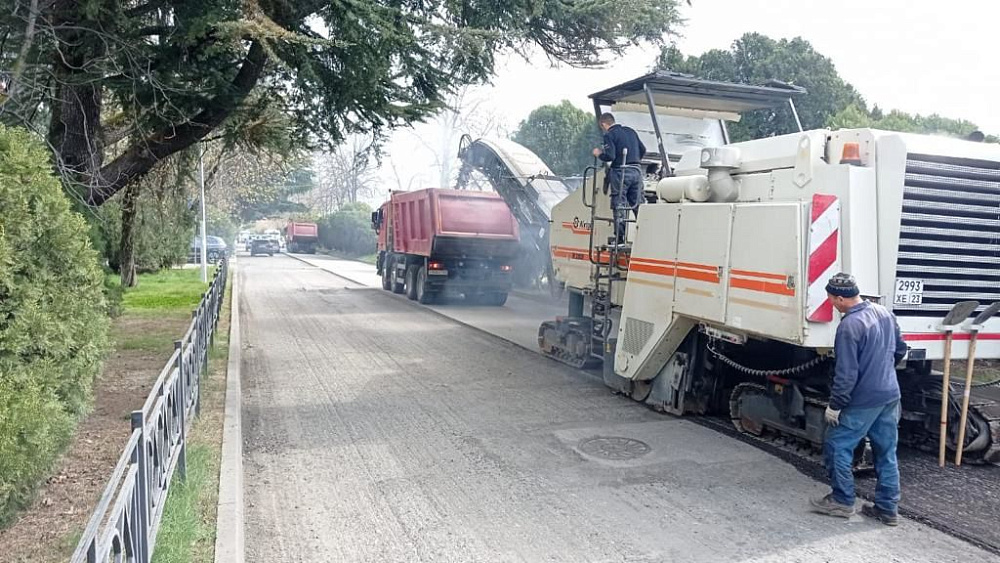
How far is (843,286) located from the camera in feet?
15.4

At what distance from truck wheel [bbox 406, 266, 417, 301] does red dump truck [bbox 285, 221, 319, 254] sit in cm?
3699

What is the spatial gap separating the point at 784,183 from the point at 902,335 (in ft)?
4.52

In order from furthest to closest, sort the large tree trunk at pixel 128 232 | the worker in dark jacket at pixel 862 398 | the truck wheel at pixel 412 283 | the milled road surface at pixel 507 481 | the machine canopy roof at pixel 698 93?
the truck wheel at pixel 412 283 → the large tree trunk at pixel 128 232 → the machine canopy roof at pixel 698 93 → the worker in dark jacket at pixel 862 398 → the milled road surface at pixel 507 481

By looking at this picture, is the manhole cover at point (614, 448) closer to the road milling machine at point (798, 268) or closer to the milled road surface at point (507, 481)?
the milled road surface at point (507, 481)

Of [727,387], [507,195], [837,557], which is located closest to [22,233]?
[837,557]

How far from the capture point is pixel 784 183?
5.60m

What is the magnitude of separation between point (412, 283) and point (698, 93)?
11.4 meters

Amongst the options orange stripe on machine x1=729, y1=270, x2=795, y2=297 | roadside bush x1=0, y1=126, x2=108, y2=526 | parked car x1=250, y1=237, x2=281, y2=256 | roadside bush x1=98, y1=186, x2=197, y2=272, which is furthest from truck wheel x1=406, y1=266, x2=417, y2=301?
parked car x1=250, y1=237, x2=281, y2=256

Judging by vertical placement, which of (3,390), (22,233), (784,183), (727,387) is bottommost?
(727,387)

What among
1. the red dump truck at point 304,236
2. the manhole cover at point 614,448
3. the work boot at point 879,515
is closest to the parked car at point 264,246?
the red dump truck at point 304,236

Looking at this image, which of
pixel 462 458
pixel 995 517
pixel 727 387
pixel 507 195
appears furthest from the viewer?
pixel 507 195

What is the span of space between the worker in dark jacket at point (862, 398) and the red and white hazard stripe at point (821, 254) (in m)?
0.39

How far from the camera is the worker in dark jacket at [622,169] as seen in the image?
781 cm

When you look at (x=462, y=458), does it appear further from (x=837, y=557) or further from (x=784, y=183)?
(x=784, y=183)
